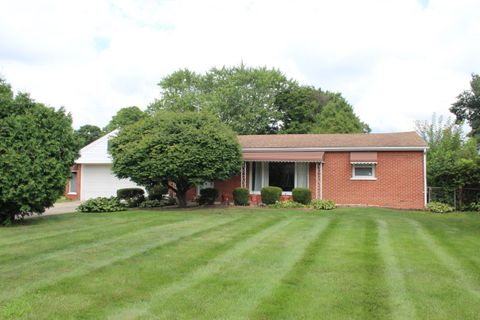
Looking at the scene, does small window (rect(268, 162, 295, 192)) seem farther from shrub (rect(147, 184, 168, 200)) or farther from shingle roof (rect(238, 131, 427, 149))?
shrub (rect(147, 184, 168, 200))

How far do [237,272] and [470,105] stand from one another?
2052 inches

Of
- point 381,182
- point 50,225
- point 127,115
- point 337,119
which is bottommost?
point 50,225

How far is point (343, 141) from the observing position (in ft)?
72.0

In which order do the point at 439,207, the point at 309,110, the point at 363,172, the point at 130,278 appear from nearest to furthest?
the point at 130,278 → the point at 439,207 → the point at 363,172 → the point at 309,110

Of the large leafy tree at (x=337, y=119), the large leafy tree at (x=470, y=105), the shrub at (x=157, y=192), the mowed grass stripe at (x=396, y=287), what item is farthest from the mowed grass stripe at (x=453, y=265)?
the large leafy tree at (x=470, y=105)

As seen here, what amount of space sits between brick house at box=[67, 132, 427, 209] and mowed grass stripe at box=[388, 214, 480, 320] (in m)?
10.5

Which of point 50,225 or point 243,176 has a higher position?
point 243,176

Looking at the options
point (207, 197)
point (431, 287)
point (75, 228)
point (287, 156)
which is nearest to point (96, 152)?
point (207, 197)

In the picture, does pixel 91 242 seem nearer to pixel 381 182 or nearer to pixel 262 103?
pixel 381 182

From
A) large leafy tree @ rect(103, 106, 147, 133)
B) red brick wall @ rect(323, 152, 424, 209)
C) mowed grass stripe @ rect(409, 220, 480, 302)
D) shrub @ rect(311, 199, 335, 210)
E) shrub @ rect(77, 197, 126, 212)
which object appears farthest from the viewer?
large leafy tree @ rect(103, 106, 147, 133)

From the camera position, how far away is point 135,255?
8.25 m

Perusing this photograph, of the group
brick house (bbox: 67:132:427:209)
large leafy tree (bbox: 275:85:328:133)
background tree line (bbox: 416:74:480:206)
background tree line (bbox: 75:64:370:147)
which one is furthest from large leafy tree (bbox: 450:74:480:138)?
brick house (bbox: 67:132:427:209)

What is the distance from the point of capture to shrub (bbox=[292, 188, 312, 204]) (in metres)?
19.6

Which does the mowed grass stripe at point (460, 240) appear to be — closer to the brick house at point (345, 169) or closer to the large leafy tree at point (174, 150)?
the brick house at point (345, 169)
